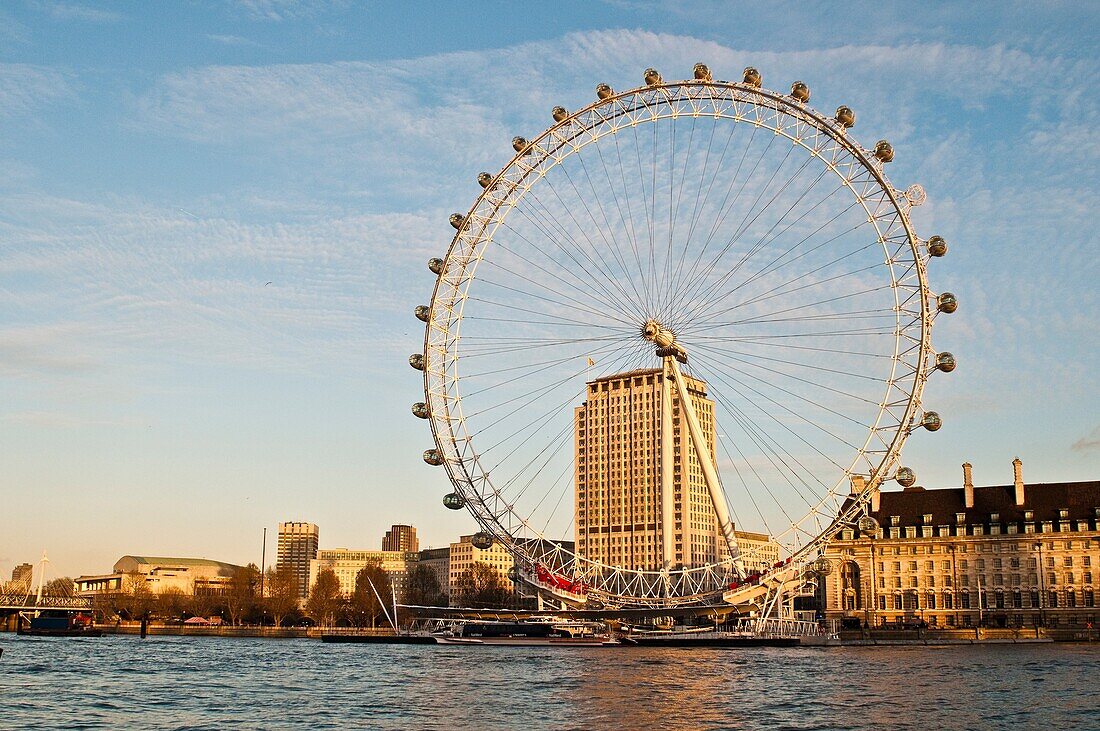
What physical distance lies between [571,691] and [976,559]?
260ft

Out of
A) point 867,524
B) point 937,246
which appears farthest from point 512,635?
point 937,246

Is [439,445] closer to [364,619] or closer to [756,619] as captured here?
[756,619]

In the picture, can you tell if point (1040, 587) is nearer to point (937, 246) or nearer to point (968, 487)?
point (968, 487)

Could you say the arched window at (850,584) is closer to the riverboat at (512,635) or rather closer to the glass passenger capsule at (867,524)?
the riverboat at (512,635)

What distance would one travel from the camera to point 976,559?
121750 millimetres

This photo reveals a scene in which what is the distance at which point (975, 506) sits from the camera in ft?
410

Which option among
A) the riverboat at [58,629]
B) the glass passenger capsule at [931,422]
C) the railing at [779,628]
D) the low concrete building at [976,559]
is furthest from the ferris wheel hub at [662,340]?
the riverboat at [58,629]

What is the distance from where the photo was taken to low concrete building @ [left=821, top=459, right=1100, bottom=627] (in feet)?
386

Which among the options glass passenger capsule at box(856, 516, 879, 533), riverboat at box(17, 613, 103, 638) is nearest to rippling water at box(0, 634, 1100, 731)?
glass passenger capsule at box(856, 516, 879, 533)

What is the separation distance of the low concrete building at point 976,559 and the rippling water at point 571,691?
3098 centimetres

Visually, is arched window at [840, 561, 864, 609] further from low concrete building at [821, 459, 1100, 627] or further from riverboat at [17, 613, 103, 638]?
riverboat at [17, 613, 103, 638]

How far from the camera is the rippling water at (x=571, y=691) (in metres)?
42.7

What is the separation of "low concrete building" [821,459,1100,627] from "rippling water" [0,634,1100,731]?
3098 centimetres

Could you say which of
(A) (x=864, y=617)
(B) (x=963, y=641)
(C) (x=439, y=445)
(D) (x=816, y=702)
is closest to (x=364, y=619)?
(A) (x=864, y=617)
